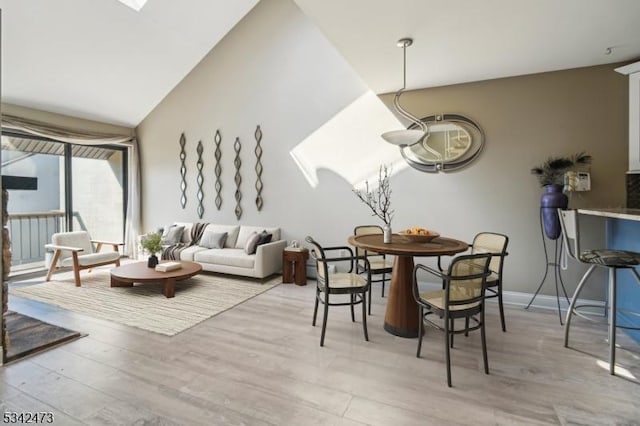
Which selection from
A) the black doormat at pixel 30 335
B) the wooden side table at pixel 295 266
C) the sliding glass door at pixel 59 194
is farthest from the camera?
the sliding glass door at pixel 59 194

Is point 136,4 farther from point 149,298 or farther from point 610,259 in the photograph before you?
point 610,259

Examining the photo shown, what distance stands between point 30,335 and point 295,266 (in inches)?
114

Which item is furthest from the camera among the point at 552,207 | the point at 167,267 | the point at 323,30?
the point at 167,267

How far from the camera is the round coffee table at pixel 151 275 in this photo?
12.7 ft

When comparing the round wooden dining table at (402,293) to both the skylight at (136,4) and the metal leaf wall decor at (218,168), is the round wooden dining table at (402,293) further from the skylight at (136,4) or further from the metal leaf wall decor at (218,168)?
the skylight at (136,4)

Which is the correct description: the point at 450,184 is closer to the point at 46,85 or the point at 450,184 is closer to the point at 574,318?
the point at 574,318

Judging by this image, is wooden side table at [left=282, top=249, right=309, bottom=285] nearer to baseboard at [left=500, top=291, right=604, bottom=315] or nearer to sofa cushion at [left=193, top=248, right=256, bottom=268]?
sofa cushion at [left=193, top=248, right=256, bottom=268]

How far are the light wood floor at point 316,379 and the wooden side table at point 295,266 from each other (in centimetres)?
148

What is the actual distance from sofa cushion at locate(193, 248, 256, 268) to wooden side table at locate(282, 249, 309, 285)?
49 centimetres

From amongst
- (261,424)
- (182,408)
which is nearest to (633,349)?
(261,424)

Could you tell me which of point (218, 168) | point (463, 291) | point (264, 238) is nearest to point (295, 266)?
point (264, 238)

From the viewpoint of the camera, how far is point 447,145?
13.2 feet

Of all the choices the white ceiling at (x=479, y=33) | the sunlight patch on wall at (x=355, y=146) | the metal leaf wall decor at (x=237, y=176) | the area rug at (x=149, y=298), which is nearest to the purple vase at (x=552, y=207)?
the white ceiling at (x=479, y=33)

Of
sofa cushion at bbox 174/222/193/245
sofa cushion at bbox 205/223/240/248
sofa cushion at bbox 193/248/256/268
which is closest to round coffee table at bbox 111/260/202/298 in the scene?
sofa cushion at bbox 193/248/256/268
